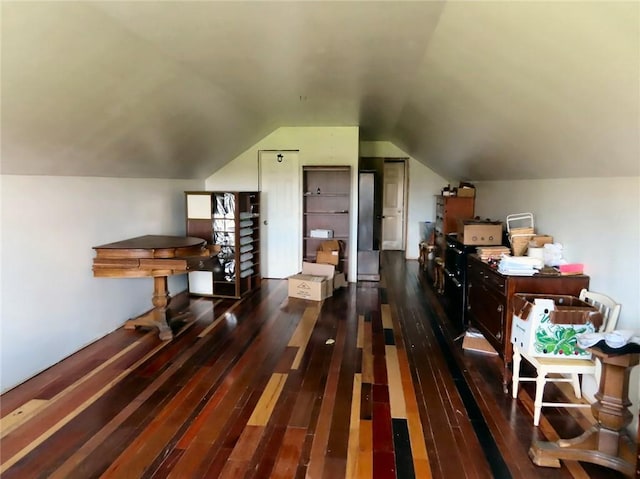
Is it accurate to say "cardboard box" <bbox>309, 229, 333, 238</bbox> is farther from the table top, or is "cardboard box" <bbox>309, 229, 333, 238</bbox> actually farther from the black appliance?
the table top

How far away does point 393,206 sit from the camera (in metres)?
9.02

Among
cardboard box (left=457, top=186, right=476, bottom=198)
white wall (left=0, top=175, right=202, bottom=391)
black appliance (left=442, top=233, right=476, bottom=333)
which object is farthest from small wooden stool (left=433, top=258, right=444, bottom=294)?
white wall (left=0, top=175, right=202, bottom=391)

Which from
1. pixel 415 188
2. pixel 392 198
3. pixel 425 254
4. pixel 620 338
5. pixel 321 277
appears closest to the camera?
pixel 620 338

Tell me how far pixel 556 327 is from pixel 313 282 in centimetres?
323

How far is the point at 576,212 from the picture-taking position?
127 inches

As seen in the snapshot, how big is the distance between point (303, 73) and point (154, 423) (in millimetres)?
2974

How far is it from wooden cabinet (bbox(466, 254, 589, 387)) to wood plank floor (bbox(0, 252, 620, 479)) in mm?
332

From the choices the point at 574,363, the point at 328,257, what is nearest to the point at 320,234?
the point at 328,257

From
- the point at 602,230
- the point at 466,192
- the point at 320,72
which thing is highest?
the point at 320,72

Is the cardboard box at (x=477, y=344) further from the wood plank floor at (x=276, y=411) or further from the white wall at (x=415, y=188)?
the white wall at (x=415, y=188)

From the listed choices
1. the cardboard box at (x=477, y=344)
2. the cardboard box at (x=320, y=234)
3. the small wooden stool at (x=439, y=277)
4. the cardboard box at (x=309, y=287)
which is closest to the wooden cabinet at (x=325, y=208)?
the cardboard box at (x=320, y=234)

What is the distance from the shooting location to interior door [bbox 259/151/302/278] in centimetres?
648

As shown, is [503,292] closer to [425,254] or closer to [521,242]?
[521,242]

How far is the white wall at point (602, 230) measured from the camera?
2.57 m
